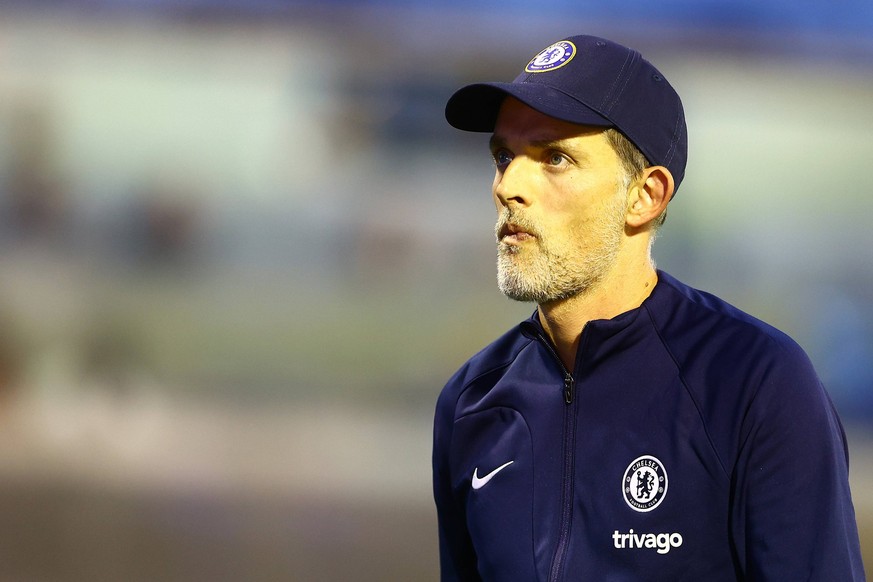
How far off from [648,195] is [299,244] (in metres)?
3.08

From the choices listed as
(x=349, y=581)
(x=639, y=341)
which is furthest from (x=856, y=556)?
(x=349, y=581)

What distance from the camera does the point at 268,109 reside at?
4473mm

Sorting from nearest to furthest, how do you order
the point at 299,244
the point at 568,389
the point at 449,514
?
1. the point at 568,389
2. the point at 449,514
3. the point at 299,244

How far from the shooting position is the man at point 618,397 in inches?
51.4

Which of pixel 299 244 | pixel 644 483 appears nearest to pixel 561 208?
pixel 644 483

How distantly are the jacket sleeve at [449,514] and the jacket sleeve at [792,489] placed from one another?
1.59 feet

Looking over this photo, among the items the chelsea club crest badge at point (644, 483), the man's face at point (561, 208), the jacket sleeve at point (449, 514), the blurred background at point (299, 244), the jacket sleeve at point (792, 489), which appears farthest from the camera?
the blurred background at point (299, 244)

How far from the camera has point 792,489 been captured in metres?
1.28

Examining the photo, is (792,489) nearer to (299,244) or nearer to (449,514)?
(449,514)

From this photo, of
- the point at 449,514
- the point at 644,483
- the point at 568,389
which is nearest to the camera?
the point at 644,483

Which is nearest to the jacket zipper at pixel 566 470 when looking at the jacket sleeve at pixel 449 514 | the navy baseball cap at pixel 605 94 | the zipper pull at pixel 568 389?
the zipper pull at pixel 568 389

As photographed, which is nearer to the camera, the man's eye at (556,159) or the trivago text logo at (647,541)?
the trivago text logo at (647,541)

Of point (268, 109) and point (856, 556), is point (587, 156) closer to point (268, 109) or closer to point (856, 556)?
point (856, 556)

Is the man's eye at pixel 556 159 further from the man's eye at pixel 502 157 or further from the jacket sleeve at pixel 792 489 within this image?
the jacket sleeve at pixel 792 489
